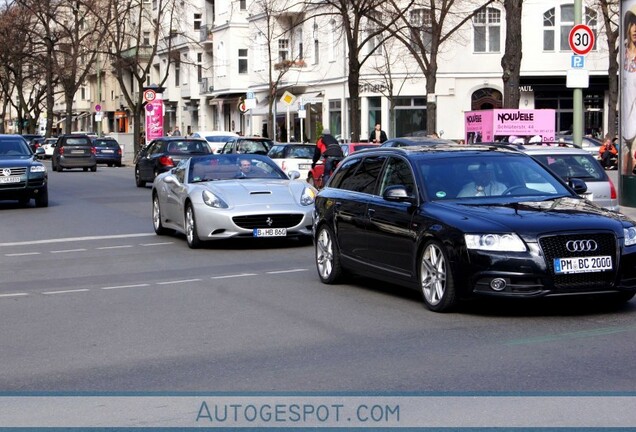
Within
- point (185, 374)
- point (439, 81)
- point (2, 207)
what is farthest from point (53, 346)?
Result: point (439, 81)

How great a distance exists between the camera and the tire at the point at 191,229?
57.5ft

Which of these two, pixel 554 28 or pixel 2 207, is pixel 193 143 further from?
pixel 554 28

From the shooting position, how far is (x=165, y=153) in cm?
3566

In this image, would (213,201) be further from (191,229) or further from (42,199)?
(42,199)

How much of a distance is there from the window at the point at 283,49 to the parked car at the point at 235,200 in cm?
4791

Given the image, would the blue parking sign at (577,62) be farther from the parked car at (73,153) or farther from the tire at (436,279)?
the parked car at (73,153)

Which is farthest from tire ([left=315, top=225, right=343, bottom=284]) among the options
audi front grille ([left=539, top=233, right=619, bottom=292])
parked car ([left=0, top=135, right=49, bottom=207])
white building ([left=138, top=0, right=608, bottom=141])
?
white building ([left=138, top=0, right=608, bottom=141])

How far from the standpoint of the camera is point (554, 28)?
2291 inches

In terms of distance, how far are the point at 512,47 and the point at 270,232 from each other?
42.4 feet

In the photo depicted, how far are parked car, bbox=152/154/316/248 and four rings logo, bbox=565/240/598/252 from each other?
7.49 metres

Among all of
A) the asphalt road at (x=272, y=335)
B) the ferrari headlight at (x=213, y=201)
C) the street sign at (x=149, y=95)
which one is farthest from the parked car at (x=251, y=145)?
the asphalt road at (x=272, y=335)

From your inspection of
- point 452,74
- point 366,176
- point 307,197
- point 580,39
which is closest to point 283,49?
point 452,74

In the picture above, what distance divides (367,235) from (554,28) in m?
48.2

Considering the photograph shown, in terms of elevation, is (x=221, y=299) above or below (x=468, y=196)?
below
